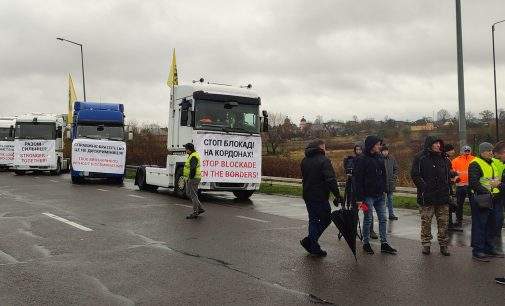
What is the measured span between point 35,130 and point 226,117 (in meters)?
19.1

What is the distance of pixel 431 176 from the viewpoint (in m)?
8.87

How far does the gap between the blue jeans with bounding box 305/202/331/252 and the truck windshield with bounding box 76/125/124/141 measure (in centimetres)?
1857

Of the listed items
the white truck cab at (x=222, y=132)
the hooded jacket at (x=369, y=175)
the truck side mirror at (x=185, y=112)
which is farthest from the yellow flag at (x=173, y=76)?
the hooded jacket at (x=369, y=175)

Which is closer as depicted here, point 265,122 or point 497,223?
point 497,223

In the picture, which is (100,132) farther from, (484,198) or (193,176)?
(484,198)

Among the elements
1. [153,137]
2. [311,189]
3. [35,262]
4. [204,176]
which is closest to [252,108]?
[204,176]

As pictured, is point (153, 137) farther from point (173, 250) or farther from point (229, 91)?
point (173, 250)

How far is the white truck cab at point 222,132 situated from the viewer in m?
17.2

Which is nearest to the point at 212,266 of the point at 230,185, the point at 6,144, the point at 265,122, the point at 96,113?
the point at 230,185

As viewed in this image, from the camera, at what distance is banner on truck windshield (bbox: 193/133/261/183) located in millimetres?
17109

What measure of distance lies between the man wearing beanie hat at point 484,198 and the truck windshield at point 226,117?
9.55 metres

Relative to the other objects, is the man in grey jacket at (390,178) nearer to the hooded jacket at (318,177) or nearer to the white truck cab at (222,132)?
the hooded jacket at (318,177)

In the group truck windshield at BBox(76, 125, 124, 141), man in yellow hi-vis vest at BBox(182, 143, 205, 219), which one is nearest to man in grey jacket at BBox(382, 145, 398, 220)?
man in yellow hi-vis vest at BBox(182, 143, 205, 219)

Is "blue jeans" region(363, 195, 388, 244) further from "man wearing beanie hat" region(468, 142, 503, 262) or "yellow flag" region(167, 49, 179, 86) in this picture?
"yellow flag" region(167, 49, 179, 86)
